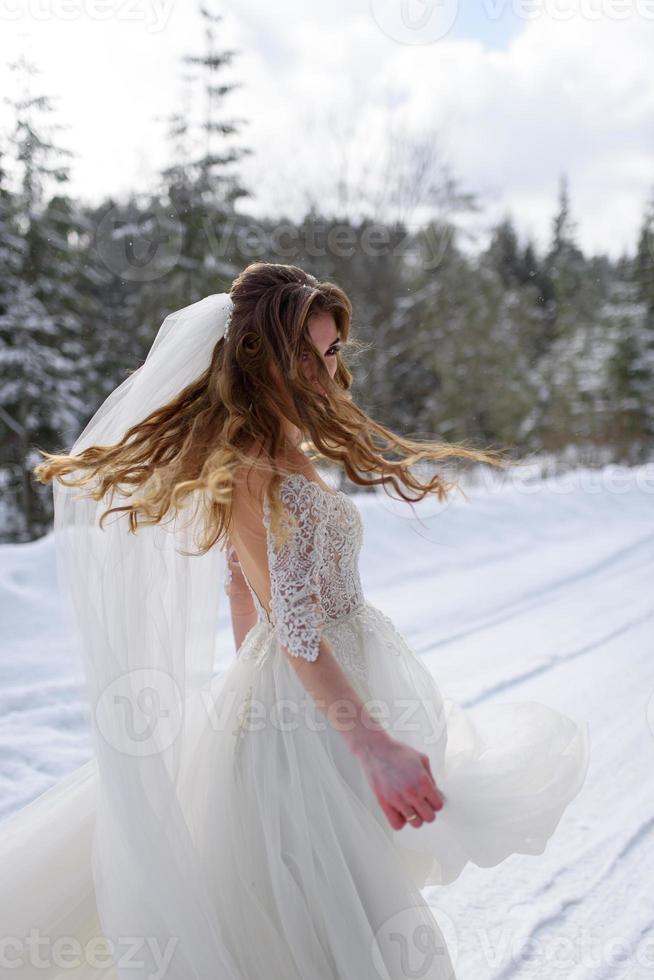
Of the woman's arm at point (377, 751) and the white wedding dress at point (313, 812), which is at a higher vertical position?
the woman's arm at point (377, 751)

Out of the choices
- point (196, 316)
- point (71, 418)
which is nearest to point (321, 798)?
point (196, 316)

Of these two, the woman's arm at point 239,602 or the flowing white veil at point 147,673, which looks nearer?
the flowing white veil at point 147,673

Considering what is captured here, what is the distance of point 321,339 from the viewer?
5.03 ft

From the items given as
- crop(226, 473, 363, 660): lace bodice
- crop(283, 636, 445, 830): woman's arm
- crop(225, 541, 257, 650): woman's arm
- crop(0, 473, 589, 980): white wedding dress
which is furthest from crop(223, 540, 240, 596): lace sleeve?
crop(283, 636, 445, 830): woman's arm

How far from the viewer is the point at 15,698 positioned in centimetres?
329

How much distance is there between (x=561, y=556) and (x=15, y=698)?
15.1 feet

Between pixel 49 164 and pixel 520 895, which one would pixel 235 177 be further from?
pixel 520 895

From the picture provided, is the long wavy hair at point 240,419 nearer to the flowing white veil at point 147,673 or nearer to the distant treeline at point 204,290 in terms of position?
the flowing white veil at point 147,673

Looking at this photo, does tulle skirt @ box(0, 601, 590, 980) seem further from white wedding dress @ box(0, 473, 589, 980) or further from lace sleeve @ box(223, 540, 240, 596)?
lace sleeve @ box(223, 540, 240, 596)

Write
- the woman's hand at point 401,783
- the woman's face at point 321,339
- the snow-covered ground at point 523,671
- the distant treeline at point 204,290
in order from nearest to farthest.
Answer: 1. the woman's hand at point 401,783
2. the woman's face at point 321,339
3. the snow-covered ground at point 523,671
4. the distant treeline at point 204,290

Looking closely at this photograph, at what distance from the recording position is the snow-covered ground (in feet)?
6.72

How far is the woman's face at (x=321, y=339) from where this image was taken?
1.50m

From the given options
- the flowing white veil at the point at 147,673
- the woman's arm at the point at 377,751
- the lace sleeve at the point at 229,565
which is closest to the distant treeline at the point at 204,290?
the lace sleeve at the point at 229,565

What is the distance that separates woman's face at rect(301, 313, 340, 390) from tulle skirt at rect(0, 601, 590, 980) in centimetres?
54
